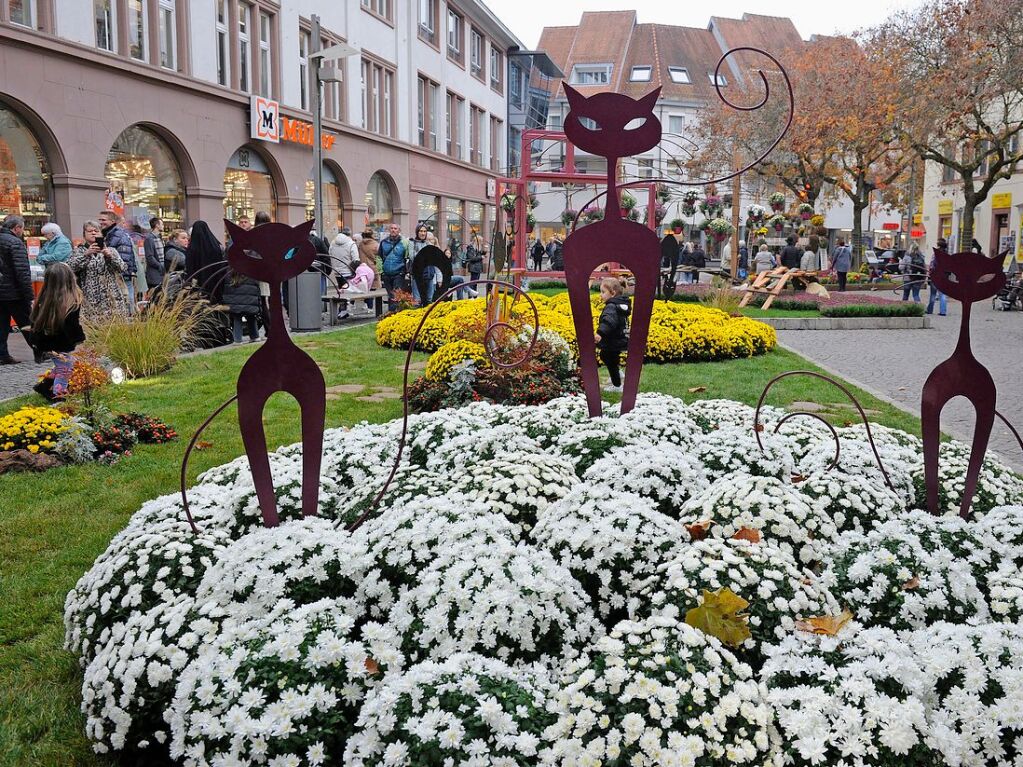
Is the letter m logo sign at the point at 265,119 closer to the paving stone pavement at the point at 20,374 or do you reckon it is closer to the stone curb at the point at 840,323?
the paving stone pavement at the point at 20,374

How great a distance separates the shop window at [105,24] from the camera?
51.1 ft

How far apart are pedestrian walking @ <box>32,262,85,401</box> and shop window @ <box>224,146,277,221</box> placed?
1255 cm

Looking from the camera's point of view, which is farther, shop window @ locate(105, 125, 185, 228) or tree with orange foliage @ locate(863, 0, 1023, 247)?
tree with orange foliage @ locate(863, 0, 1023, 247)

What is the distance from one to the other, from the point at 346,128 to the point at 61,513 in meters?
21.8

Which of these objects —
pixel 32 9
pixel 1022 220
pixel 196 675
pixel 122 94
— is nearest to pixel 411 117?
pixel 122 94

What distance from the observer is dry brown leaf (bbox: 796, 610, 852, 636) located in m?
2.59

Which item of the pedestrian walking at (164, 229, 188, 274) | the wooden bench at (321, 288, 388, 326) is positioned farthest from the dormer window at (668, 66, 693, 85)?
the pedestrian walking at (164, 229, 188, 274)

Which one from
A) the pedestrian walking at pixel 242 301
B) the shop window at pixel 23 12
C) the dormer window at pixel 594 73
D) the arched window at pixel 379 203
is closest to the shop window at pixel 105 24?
the shop window at pixel 23 12

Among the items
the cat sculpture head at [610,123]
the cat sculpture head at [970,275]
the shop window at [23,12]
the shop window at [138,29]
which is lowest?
the cat sculpture head at [970,275]

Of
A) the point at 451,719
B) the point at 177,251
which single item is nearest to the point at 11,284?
the point at 177,251

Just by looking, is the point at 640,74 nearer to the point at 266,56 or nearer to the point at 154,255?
the point at 266,56

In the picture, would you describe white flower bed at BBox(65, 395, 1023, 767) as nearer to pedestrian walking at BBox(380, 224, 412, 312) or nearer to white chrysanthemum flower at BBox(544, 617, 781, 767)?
white chrysanthemum flower at BBox(544, 617, 781, 767)

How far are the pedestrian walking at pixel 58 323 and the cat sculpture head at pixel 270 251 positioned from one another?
500 centimetres

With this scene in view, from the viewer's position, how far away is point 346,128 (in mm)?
24859
